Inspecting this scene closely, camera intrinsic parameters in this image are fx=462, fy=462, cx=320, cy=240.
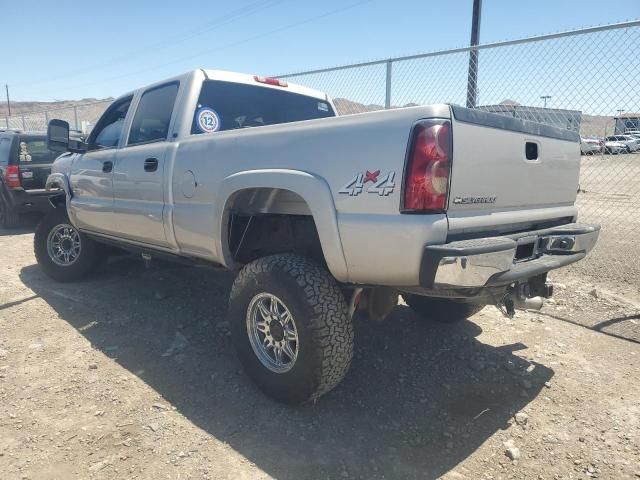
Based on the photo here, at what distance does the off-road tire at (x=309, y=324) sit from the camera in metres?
2.50

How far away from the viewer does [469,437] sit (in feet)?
8.30

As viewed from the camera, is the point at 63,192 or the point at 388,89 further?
the point at 388,89

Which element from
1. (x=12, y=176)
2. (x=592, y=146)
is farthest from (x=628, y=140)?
(x=12, y=176)

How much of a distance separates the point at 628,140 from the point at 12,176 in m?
9.14

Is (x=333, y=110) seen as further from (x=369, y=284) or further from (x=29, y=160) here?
(x=29, y=160)

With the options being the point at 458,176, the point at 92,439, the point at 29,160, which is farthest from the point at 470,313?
the point at 29,160

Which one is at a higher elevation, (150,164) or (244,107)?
(244,107)

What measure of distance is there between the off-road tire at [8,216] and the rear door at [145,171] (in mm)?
5014

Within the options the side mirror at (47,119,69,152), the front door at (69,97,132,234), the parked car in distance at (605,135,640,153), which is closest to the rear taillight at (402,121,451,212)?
the front door at (69,97,132,234)

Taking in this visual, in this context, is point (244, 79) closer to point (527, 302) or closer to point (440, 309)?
point (440, 309)

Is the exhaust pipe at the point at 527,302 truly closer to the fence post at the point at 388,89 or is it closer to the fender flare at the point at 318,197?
the fender flare at the point at 318,197

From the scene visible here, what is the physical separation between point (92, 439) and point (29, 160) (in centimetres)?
696

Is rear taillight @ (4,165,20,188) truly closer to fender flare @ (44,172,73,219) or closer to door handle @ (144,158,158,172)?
fender flare @ (44,172,73,219)

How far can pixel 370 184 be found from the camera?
7.35ft
